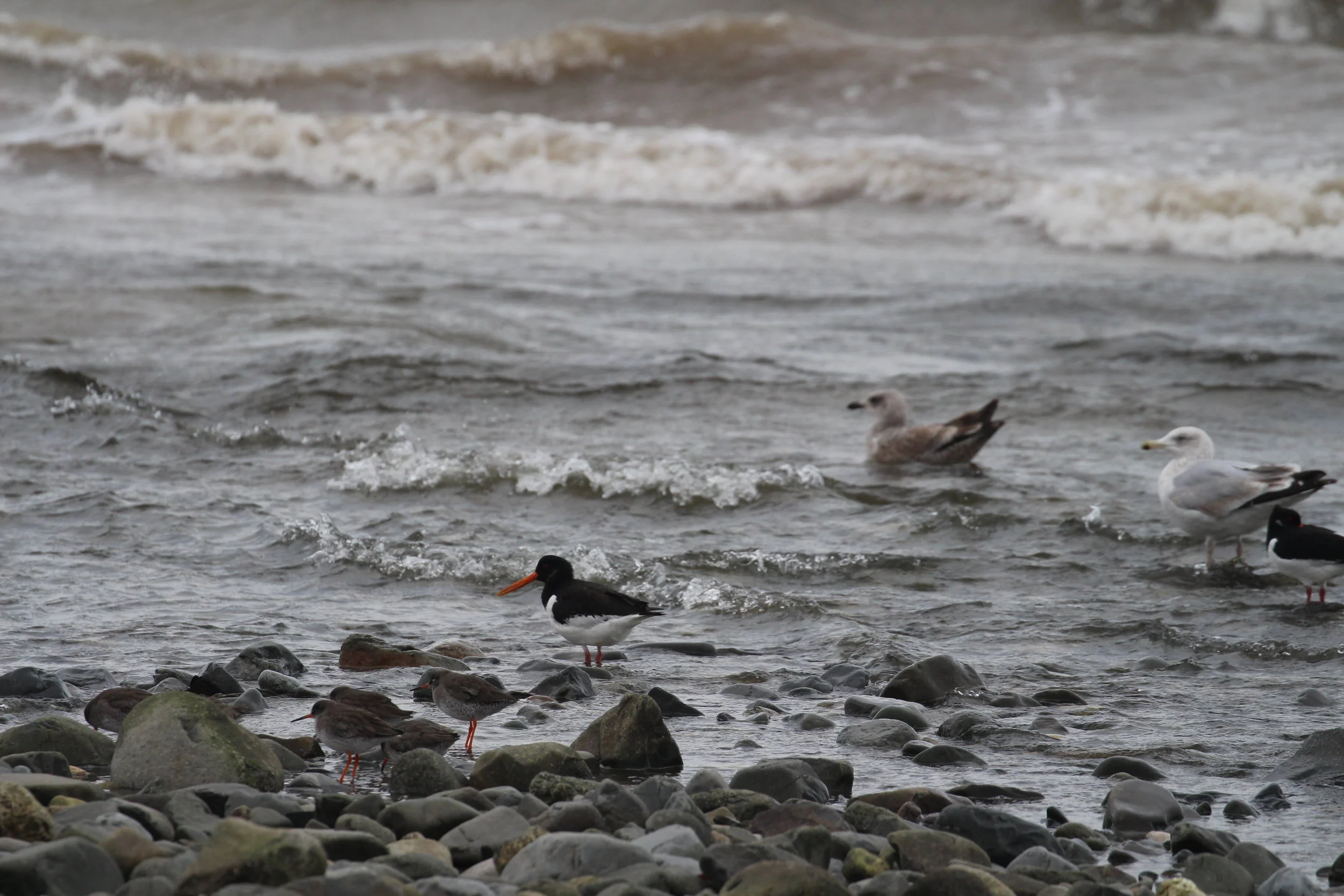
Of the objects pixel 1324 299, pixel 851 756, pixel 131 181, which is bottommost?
pixel 851 756

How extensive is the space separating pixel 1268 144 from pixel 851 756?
1659 centimetres

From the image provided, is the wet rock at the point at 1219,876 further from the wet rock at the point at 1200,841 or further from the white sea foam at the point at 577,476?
the white sea foam at the point at 577,476

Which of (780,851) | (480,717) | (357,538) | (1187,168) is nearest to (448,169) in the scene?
(1187,168)

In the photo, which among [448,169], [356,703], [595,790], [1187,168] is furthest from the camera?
[448,169]

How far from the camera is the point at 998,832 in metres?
4.04

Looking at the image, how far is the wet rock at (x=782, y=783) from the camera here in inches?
173

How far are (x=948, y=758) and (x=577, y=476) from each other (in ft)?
Result: 13.8

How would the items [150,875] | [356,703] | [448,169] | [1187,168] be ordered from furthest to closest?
[448,169], [1187,168], [356,703], [150,875]

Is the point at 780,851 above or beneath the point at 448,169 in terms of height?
beneath

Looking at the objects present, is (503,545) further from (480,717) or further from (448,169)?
(448,169)

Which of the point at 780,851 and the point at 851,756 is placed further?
the point at 851,756

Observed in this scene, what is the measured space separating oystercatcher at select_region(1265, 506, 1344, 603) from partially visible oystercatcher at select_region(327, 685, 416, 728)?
13.8ft

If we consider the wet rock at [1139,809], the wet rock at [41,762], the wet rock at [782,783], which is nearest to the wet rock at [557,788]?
the wet rock at [782,783]

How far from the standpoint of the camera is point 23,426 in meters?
9.70
